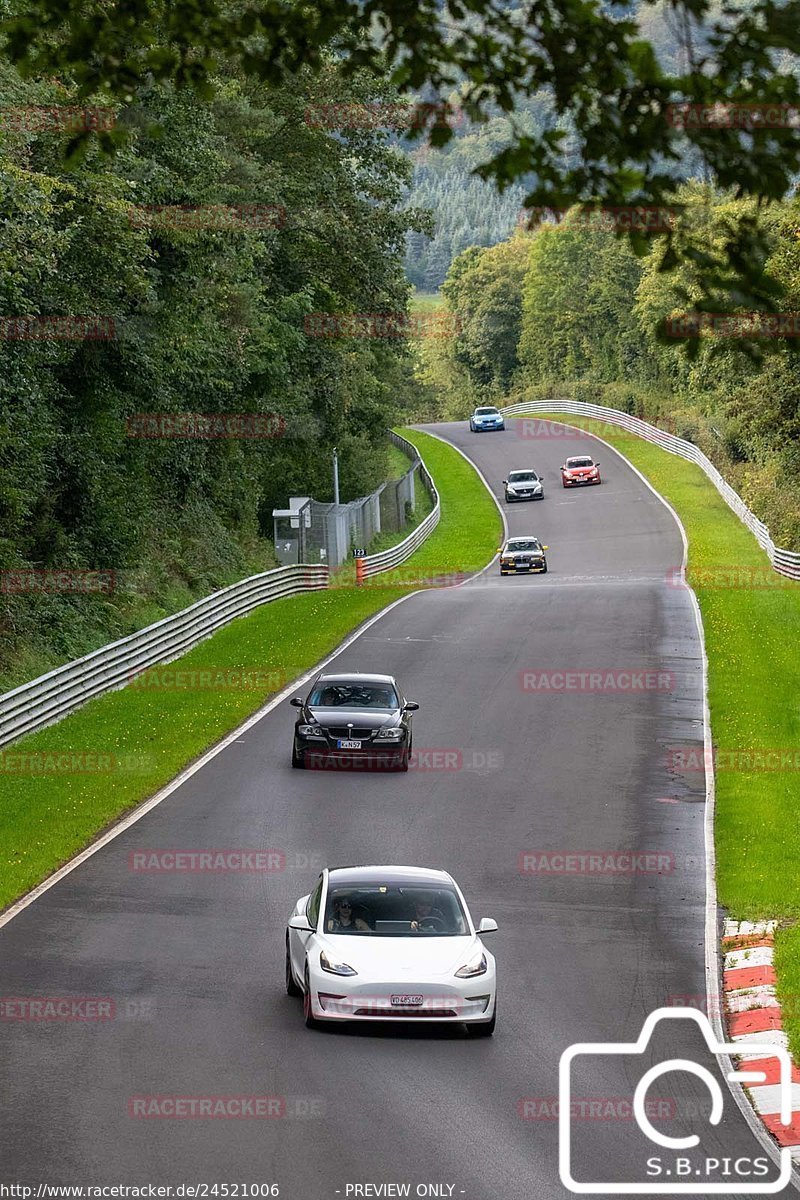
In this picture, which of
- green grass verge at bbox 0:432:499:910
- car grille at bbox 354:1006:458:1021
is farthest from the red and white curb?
green grass verge at bbox 0:432:499:910

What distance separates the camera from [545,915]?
17.9 metres

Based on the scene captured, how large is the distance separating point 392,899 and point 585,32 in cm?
891

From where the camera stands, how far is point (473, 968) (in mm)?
13500

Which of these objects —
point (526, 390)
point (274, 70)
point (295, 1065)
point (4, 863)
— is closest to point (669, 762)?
point (4, 863)

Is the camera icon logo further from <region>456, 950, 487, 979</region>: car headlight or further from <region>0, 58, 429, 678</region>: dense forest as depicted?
<region>0, 58, 429, 678</region>: dense forest

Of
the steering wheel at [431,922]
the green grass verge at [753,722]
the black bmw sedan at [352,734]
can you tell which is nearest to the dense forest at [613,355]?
the green grass verge at [753,722]

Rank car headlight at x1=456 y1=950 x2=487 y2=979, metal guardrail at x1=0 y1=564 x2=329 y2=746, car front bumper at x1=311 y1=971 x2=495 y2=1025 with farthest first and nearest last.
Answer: metal guardrail at x1=0 y1=564 x2=329 y2=746, car headlight at x1=456 y1=950 x2=487 y2=979, car front bumper at x1=311 y1=971 x2=495 y2=1025

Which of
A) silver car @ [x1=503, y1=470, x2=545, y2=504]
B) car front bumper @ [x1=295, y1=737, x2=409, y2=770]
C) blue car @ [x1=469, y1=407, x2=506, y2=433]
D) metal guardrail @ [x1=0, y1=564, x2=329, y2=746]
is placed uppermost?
car front bumper @ [x1=295, y1=737, x2=409, y2=770]

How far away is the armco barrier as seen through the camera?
55281 millimetres

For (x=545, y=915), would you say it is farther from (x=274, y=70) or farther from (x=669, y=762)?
(x=274, y=70)

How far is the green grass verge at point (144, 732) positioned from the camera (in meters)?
22.0

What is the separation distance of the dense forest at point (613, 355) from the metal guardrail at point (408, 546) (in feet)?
42.4

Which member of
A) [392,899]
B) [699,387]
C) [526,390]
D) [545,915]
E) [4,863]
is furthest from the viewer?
[526,390]

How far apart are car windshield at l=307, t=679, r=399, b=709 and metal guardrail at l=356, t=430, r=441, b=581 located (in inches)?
1057
